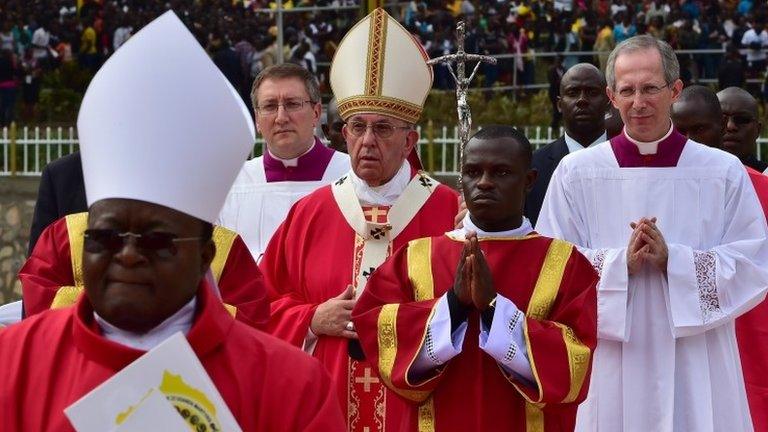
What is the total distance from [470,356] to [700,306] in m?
1.56

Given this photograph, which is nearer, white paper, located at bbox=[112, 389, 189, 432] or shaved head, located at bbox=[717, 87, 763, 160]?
white paper, located at bbox=[112, 389, 189, 432]

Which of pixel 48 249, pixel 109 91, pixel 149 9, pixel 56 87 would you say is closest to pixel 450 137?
pixel 56 87

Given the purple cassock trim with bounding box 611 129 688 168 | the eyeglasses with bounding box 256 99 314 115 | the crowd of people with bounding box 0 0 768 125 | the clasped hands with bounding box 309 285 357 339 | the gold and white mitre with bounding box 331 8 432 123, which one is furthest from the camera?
the crowd of people with bounding box 0 0 768 125

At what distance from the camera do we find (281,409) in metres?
3.48

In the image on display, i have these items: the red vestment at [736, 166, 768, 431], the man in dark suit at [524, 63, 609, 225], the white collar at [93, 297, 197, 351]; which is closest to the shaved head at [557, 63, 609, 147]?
the man in dark suit at [524, 63, 609, 225]

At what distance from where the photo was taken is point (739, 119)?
30.0ft

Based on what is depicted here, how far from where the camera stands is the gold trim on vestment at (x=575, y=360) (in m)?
5.39

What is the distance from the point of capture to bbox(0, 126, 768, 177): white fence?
1775 centimetres

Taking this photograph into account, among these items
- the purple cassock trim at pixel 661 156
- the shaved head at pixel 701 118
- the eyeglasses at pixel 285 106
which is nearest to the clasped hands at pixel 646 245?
the purple cassock trim at pixel 661 156

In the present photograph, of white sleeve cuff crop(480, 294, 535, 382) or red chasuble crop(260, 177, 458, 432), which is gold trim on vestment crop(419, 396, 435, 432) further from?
red chasuble crop(260, 177, 458, 432)

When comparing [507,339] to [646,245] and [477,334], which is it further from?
[646,245]

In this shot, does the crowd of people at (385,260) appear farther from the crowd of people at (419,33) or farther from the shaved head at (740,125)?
the crowd of people at (419,33)

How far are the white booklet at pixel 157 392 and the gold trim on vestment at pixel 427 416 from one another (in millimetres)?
2255

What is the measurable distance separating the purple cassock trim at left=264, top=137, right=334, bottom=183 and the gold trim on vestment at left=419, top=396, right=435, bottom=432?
2.22 m
